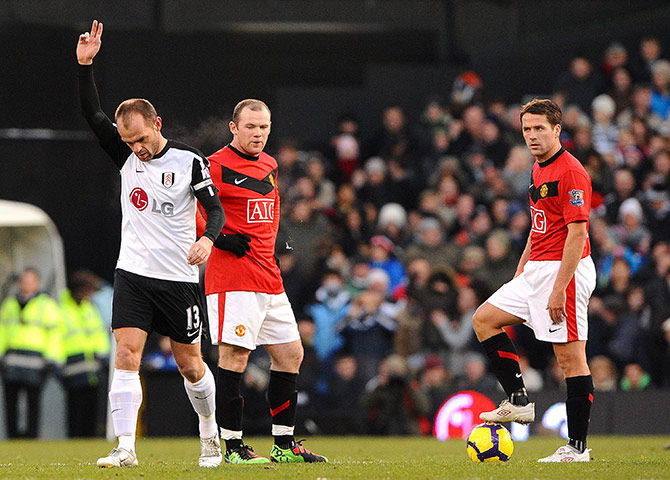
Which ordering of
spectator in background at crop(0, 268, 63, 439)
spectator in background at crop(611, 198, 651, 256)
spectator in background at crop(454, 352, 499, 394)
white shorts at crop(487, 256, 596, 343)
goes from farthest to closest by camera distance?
spectator in background at crop(0, 268, 63, 439) < spectator in background at crop(611, 198, 651, 256) < spectator in background at crop(454, 352, 499, 394) < white shorts at crop(487, 256, 596, 343)

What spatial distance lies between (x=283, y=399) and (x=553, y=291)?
180 centimetres

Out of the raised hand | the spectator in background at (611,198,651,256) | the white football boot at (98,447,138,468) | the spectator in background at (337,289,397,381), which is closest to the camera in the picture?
the white football boot at (98,447,138,468)

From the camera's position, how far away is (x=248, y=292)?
23.5ft

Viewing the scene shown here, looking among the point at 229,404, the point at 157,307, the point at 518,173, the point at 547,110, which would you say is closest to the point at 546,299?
the point at 547,110

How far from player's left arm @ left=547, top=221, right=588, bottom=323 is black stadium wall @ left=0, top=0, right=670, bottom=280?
35.0ft

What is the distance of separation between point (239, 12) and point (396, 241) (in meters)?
5.30

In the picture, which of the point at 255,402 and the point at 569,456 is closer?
the point at 569,456

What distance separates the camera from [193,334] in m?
6.87

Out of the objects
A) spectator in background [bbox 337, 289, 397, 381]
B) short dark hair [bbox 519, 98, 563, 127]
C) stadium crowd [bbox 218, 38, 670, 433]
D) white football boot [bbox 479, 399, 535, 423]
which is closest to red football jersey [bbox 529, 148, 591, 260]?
short dark hair [bbox 519, 98, 563, 127]

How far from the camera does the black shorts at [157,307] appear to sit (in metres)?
6.70

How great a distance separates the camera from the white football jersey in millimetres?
6805

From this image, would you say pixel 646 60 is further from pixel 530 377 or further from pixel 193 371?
pixel 193 371

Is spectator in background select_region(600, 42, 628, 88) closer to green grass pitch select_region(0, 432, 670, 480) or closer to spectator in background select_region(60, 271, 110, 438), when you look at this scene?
green grass pitch select_region(0, 432, 670, 480)

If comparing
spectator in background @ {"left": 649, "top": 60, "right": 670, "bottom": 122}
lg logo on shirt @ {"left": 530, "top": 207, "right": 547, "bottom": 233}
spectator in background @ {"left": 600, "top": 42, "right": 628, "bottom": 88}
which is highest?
spectator in background @ {"left": 600, "top": 42, "right": 628, "bottom": 88}
